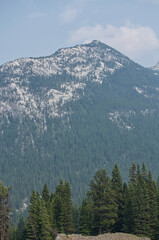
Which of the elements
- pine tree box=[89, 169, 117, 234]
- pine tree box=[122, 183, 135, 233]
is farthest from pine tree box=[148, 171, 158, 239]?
pine tree box=[89, 169, 117, 234]

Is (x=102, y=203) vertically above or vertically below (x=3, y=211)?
above

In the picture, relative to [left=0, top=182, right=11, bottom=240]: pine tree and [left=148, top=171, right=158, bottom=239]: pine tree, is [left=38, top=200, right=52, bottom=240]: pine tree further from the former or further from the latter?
[left=148, top=171, right=158, bottom=239]: pine tree

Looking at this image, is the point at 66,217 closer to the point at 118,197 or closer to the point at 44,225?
the point at 44,225

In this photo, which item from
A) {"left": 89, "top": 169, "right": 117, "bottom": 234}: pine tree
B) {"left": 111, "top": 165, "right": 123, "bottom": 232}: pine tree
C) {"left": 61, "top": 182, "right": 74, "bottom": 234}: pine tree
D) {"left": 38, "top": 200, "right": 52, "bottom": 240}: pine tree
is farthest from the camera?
{"left": 61, "top": 182, "right": 74, "bottom": 234}: pine tree

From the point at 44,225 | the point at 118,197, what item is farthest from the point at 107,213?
the point at 44,225

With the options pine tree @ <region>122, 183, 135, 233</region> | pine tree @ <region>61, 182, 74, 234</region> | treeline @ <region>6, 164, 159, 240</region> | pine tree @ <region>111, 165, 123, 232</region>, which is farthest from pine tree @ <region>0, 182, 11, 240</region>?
pine tree @ <region>122, 183, 135, 233</region>

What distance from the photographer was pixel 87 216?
66.2 metres

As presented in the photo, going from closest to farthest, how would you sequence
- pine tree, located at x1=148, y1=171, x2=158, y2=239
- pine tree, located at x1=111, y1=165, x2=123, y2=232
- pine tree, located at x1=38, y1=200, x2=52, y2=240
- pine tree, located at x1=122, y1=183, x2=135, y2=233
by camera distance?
pine tree, located at x1=148, y1=171, x2=158, y2=239 → pine tree, located at x1=38, y1=200, x2=52, y2=240 → pine tree, located at x1=122, y1=183, x2=135, y2=233 → pine tree, located at x1=111, y1=165, x2=123, y2=232

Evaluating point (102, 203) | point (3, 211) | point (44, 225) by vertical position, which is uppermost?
point (102, 203)

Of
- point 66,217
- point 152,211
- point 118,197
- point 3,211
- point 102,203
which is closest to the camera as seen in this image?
point 3,211

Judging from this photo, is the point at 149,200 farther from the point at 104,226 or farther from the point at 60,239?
the point at 60,239

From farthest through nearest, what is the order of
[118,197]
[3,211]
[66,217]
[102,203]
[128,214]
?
[66,217] → [118,197] → [128,214] → [102,203] → [3,211]

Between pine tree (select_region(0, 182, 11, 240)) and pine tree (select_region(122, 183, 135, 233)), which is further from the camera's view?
pine tree (select_region(122, 183, 135, 233))

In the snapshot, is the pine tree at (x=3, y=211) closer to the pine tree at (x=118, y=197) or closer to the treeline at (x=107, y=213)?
the treeline at (x=107, y=213)
